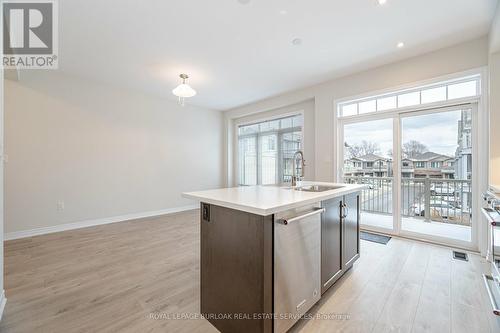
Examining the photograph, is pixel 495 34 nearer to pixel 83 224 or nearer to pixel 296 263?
pixel 296 263

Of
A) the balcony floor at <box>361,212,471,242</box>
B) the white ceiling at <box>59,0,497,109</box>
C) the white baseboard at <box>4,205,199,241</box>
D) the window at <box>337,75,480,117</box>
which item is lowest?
the white baseboard at <box>4,205,199,241</box>

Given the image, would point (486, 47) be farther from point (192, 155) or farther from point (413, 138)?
point (192, 155)

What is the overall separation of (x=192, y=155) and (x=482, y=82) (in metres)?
5.44

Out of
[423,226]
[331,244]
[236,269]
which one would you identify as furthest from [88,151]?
[423,226]

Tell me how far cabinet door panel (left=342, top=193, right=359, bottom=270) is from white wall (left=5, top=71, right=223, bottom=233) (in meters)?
4.23

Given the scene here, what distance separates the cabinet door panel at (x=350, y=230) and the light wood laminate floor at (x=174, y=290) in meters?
0.18

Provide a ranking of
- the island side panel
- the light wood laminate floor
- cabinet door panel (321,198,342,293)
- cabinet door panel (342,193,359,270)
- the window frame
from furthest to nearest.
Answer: the window frame
cabinet door panel (342,193,359,270)
cabinet door panel (321,198,342,293)
the light wood laminate floor
the island side panel

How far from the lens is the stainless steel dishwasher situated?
4.26 feet

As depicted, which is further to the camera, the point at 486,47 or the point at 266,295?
the point at 486,47

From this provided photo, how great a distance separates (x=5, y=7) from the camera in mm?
2127

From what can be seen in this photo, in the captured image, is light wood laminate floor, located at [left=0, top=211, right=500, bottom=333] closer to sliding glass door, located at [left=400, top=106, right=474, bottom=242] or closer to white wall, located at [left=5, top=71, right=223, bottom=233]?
sliding glass door, located at [left=400, top=106, right=474, bottom=242]

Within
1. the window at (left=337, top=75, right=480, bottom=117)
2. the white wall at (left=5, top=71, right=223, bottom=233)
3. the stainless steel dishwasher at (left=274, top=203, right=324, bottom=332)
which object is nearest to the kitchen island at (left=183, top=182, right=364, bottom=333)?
the stainless steel dishwasher at (left=274, top=203, right=324, bottom=332)

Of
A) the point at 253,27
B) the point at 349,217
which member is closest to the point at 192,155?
the point at 253,27

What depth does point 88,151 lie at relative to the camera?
13.2 feet
